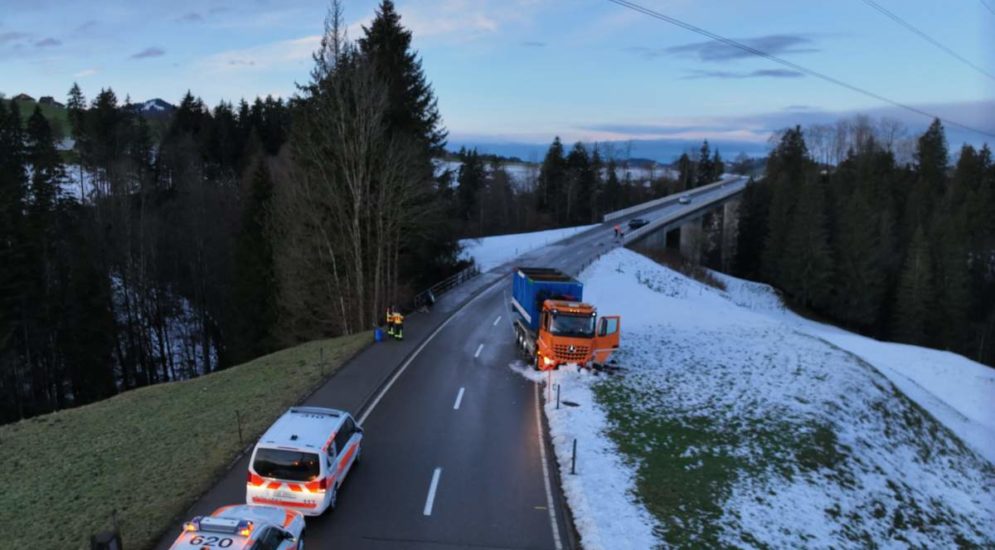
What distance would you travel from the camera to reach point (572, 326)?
21578mm

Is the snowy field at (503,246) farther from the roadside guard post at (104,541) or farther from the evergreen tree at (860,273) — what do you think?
the roadside guard post at (104,541)

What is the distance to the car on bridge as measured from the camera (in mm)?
8477

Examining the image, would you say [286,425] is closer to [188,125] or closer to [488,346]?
[488,346]

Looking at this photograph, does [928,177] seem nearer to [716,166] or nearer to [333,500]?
[716,166]

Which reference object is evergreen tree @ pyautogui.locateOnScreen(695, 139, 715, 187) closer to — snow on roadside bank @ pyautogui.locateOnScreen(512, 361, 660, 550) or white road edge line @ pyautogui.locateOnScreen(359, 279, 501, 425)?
white road edge line @ pyautogui.locateOnScreen(359, 279, 501, 425)

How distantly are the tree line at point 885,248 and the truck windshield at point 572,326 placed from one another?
53.9m

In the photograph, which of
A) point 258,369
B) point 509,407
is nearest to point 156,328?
point 258,369

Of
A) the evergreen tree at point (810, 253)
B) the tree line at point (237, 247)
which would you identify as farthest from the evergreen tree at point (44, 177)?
the evergreen tree at point (810, 253)

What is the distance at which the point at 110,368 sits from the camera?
1665 inches

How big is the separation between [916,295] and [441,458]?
62.5 meters

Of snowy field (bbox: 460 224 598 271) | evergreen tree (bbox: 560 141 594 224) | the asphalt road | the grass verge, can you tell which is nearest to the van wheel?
the asphalt road

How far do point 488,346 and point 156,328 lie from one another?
Result: 36.8 m

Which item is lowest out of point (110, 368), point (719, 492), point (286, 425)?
point (110, 368)

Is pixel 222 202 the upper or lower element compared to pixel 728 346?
upper
